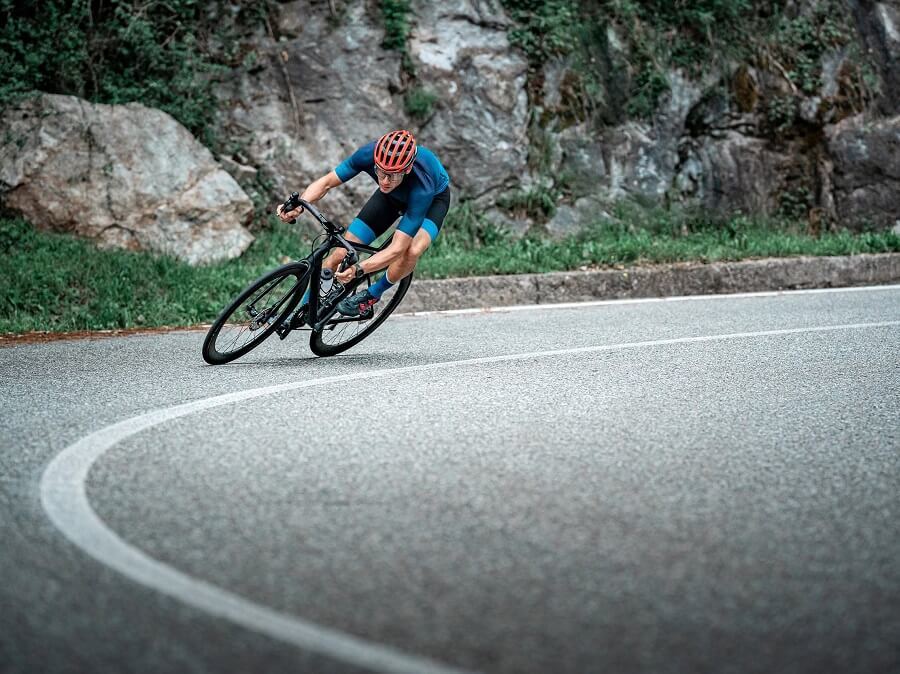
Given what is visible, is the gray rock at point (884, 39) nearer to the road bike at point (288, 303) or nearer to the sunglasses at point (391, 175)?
the sunglasses at point (391, 175)

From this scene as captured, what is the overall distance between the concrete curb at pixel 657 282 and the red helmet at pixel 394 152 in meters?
3.62

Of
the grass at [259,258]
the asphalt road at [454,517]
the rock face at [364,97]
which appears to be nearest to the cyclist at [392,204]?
the asphalt road at [454,517]

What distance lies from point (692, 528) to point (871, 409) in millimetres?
2582

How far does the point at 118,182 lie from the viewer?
12.5 m

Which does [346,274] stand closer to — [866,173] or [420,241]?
[420,241]

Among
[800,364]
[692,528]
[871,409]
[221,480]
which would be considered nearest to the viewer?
[692,528]

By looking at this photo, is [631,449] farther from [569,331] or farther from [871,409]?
[569,331]

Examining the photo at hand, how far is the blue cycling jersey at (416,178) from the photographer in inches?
308

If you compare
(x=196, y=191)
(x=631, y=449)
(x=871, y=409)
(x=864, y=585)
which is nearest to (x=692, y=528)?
(x=864, y=585)

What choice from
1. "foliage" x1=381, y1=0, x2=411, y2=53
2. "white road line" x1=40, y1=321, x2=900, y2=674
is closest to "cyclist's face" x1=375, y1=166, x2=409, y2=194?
"white road line" x1=40, y1=321, x2=900, y2=674

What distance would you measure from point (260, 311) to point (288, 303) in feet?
0.69

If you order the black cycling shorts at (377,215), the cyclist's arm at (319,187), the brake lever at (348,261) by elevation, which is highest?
the cyclist's arm at (319,187)

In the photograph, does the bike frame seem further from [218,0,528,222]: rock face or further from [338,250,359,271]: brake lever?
[218,0,528,222]: rock face

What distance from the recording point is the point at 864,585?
3.36m
